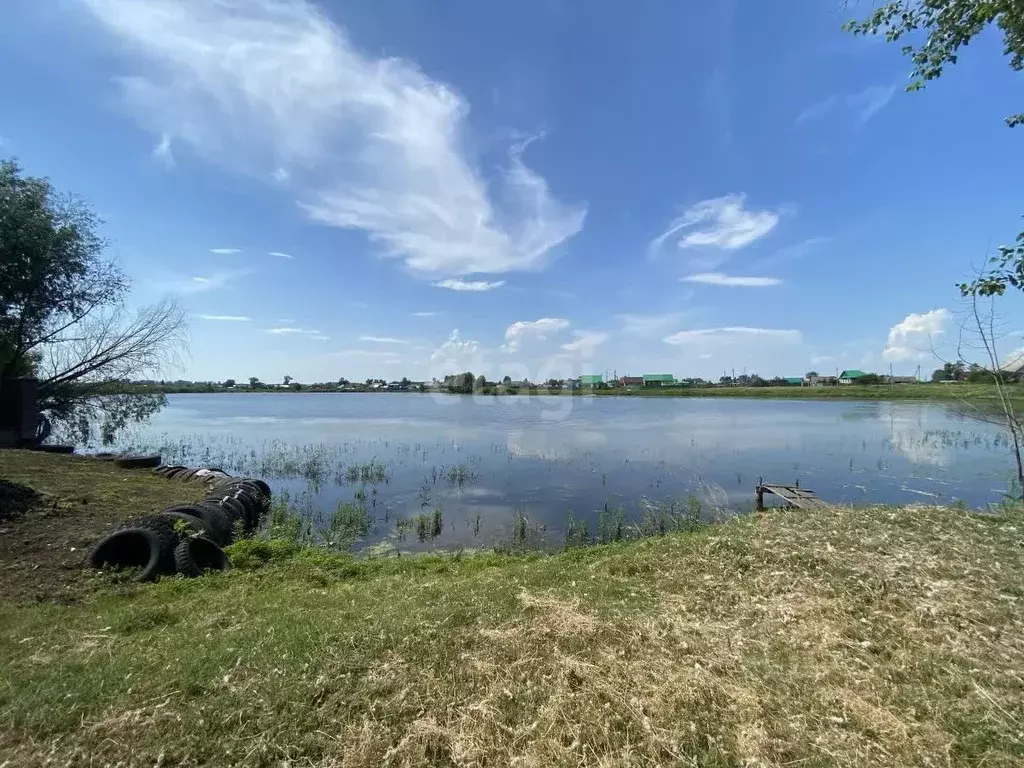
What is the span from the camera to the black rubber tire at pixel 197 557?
6.71m

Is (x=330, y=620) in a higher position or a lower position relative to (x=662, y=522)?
higher

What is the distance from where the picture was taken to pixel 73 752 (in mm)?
2727

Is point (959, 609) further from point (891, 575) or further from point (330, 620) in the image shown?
point (330, 620)

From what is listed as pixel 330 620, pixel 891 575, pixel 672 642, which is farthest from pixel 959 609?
pixel 330 620

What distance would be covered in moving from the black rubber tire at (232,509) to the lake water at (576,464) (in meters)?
2.59

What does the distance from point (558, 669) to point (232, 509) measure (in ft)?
33.3

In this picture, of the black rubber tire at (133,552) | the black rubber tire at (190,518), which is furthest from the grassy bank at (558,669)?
the black rubber tire at (190,518)

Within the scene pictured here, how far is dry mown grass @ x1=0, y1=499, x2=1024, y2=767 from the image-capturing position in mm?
2795

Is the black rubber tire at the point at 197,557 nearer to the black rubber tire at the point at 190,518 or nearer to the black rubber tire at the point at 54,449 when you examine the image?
the black rubber tire at the point at 190,518

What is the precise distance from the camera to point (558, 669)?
3.56 m

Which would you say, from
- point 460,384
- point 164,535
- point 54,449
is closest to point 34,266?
point 54,449

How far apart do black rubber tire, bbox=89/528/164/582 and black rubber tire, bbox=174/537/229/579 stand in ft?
0.76

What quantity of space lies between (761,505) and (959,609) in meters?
9.14

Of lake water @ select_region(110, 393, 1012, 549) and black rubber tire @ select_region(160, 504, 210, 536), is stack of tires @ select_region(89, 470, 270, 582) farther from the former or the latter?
lake water @ select_region(110, 393, 1012, 549)
